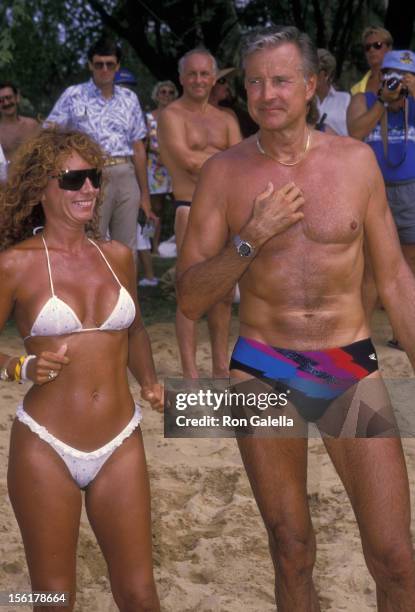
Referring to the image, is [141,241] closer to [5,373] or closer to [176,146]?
[176,146]

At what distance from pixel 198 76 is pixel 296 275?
3.70m

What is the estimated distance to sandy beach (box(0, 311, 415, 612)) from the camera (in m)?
4.34

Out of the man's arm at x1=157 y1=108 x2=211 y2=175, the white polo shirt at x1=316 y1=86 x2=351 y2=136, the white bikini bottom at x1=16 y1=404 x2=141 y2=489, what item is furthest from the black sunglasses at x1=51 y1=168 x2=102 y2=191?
the white polo shirt at x1=316 y1=86 x2=351 y2=136

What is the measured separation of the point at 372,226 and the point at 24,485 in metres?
1.48

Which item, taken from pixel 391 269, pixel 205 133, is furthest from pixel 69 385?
pixel 205 133

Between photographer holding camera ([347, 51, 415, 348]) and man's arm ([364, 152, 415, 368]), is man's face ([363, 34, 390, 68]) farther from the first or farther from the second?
man's arm ([364, 152, 415, 368])

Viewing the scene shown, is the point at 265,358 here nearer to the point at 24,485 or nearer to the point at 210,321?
the point at 24,485

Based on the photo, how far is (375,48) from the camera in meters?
7.90

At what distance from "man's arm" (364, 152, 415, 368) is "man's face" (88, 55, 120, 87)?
4946mm

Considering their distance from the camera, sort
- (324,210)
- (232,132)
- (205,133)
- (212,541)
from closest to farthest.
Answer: (324,210), (212,541), (205,133), (232,132)

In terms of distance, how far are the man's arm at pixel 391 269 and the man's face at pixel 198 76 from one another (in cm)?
349

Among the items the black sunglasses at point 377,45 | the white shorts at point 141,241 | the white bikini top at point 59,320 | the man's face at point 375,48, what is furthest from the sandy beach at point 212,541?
the white shorts at point 141,241

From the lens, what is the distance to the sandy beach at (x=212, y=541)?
14.3 feet

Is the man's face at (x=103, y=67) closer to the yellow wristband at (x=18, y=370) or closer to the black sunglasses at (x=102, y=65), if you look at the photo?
the black sunglasses at (x=102, y=65)
